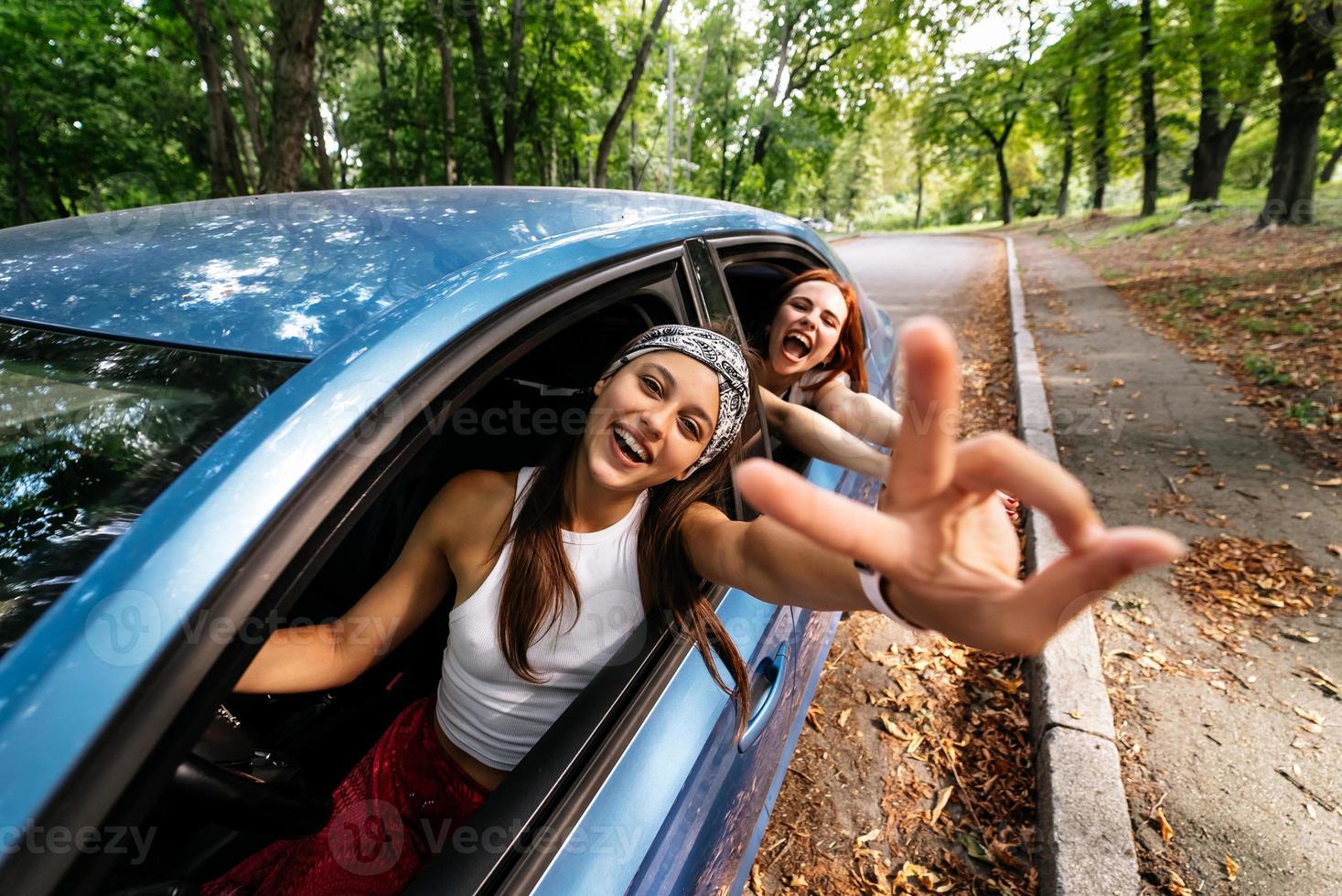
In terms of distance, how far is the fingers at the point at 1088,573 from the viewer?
0.60 m

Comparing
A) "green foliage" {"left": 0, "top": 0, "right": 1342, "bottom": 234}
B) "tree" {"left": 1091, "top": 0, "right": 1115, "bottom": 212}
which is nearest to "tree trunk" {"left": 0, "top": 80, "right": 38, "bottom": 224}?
"green foliage" {"left": 0, "top": 0, "right": 1342, "bottom": 234}

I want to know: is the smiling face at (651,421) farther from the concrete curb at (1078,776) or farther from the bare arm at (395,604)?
the concrete curb at (1078,776)

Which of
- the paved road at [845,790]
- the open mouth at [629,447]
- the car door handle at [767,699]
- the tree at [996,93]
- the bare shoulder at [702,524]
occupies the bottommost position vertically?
the paved road at [845,790]

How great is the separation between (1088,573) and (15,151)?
19441mm

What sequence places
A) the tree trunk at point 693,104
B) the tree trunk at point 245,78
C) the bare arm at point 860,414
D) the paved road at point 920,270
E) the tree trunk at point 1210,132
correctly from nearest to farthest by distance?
1. the bare arm at point 860,414
2. the tree trunk at point 245,78
3. the paved road at point 920,270
4. the tree trunk at point 1210,132
5. the tree trunk at point 693,104

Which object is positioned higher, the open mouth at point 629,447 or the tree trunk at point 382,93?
the tree trunk at point 382,93

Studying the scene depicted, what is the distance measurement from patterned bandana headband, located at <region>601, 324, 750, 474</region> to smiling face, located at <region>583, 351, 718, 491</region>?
2 cm

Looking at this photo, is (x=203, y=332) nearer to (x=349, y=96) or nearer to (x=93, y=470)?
(x=93, y=470)

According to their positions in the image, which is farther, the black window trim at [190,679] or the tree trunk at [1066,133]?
the tree trunk at [1066,133]

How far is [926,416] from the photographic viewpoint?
612 millimetres

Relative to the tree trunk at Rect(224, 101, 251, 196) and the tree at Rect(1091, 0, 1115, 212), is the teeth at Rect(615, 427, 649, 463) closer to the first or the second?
the tree at Rect(1091, 0, 1115, 212)

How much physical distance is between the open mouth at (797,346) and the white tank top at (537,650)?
146 cm

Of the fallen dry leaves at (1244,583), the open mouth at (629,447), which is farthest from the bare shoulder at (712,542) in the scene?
the fallen dry leaves at (1244,583)

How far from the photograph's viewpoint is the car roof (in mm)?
1010
